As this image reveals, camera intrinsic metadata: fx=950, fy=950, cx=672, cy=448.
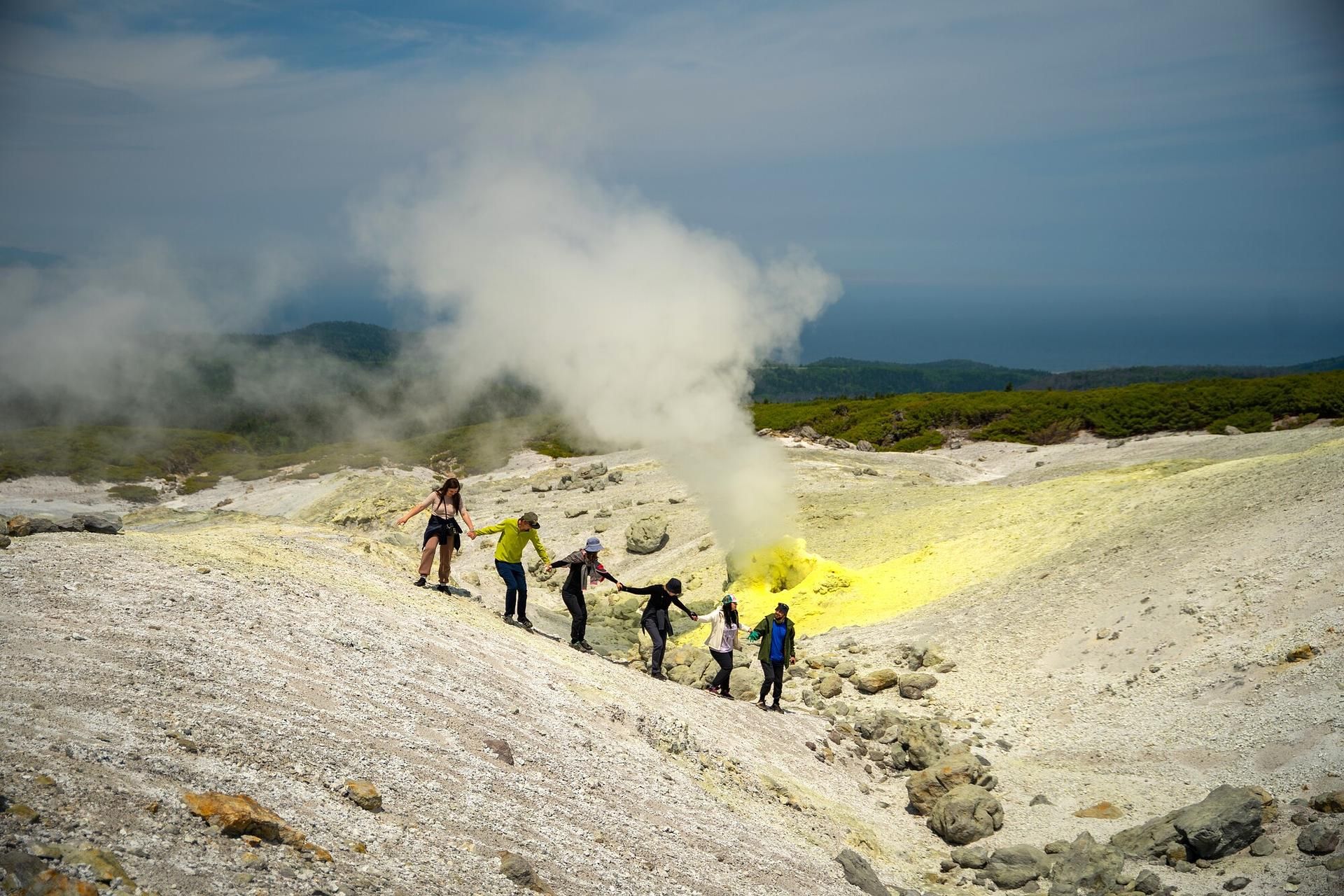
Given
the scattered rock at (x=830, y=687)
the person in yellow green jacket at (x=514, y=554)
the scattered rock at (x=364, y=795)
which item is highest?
the person in yellow green jacket at (x=514, y=554)

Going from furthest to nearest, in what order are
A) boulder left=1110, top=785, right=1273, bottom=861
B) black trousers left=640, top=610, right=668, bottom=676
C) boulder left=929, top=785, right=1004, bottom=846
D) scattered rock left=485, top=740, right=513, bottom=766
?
black trousers left=640, top=610, right=668, bottom=676
boulder left=929, top=785, right=1004, bottom=846
boulder left=1110, top=785, right=1273, bottom=861
scattered rock left=485, top=740, right=513, bottom=766

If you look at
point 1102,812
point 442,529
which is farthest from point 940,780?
point 442,529

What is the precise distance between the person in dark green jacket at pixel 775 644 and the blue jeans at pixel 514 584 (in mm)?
4269

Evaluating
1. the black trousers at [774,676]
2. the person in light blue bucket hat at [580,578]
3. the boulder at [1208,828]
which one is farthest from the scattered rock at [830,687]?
the boulder at [1208,828]

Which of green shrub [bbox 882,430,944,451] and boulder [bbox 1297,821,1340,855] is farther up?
green shrub [bbox 882,430,944,451]

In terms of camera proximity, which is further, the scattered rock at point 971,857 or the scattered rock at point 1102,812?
the scattered rock at point 1102,812

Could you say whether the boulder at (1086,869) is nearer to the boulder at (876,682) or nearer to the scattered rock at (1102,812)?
the scattered rock at (1102,812)

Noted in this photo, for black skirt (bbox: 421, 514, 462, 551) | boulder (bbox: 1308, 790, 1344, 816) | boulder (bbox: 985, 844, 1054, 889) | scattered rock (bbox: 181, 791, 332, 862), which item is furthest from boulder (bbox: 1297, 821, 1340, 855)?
black skirt (bbox: 421, 514, 462, 551)

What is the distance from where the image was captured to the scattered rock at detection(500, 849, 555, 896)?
345 inches

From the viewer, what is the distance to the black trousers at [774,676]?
18.0 meters

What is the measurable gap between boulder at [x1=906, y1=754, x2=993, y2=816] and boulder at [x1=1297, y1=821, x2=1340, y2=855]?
4939 millimetres

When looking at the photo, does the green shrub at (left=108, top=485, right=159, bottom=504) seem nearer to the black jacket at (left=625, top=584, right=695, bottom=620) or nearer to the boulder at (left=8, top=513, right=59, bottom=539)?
the boulder at (left=8, top=513, right=59, bottom=539)

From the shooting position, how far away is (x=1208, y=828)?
12484 mm

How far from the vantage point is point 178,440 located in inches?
4213
